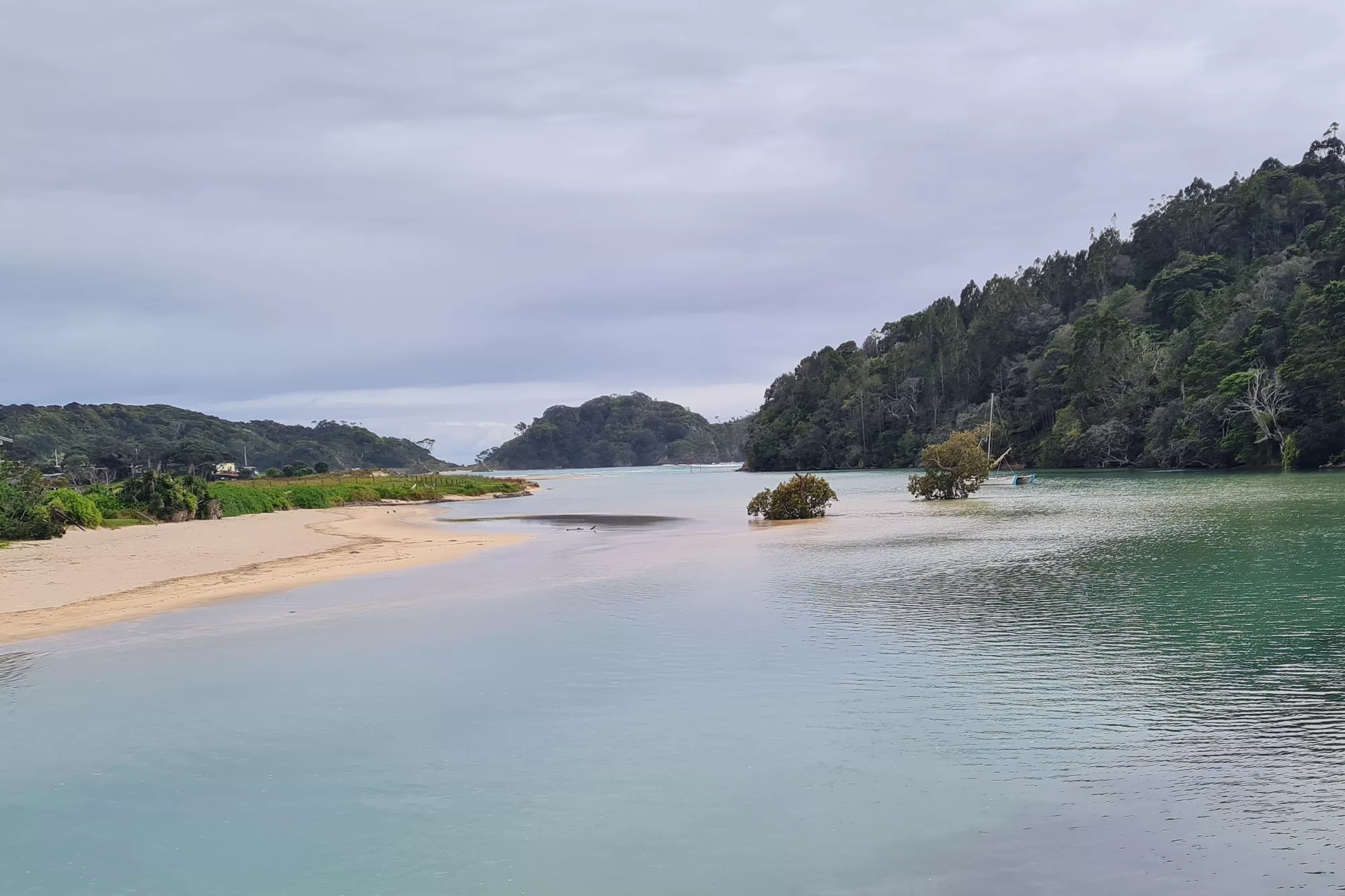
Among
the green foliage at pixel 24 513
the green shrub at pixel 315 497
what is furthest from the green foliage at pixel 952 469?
the green foliage at pixel 24 513

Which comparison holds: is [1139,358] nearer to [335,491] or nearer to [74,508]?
[335,491]

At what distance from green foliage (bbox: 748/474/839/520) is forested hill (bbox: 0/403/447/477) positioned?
64710 millimetres

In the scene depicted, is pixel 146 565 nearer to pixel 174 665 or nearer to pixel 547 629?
pixel 174 665

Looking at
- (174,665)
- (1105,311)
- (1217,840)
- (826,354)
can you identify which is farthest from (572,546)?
(826,354)

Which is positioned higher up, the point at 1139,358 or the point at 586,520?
the point at 1139,358

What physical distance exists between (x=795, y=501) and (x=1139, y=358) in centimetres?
5957

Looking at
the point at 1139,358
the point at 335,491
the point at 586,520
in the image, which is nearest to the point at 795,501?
the point at 586,520

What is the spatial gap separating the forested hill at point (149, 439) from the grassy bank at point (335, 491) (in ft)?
70.6

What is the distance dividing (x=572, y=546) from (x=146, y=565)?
13.4 meters

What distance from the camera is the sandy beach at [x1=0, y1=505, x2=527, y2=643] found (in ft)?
62.8

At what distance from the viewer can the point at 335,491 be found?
6681 centimetres

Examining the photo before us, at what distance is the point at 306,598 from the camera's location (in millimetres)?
20938

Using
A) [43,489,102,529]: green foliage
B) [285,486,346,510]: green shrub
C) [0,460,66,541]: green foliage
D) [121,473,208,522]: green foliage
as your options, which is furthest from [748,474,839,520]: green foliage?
[285,486,346,510]: green shrub

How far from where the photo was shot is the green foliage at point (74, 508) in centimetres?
3575
